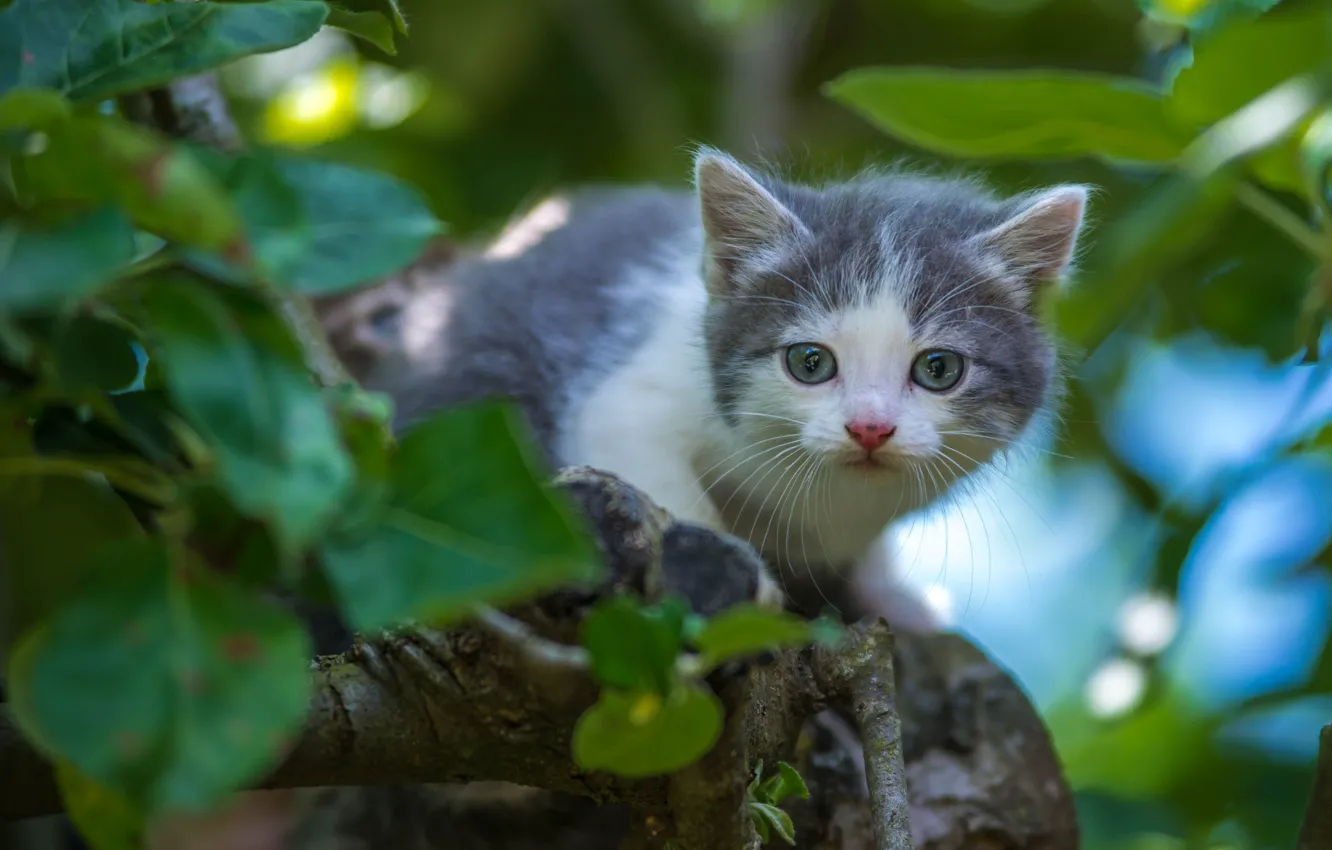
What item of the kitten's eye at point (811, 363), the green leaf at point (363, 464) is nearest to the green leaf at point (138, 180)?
the green leaf at point (363, 464)

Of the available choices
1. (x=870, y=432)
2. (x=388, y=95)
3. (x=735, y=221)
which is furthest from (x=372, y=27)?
(x=388, y=95)

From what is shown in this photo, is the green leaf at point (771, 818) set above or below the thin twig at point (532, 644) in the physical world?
below

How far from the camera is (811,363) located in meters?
2.10

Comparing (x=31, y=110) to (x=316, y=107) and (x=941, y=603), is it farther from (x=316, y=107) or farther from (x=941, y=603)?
(x=316, y=107)

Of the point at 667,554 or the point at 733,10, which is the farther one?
the point at 733,10

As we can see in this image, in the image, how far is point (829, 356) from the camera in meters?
2.08

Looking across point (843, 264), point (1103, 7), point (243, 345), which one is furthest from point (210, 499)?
point (1103, 7)

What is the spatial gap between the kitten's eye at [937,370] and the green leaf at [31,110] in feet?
5.09

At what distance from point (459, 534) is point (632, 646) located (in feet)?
0.49

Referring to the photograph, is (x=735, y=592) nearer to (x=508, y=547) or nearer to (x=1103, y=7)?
(x=508, y=547)

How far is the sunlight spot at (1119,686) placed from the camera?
84.7 inches

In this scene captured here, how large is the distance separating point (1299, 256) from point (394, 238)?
187 centimetres

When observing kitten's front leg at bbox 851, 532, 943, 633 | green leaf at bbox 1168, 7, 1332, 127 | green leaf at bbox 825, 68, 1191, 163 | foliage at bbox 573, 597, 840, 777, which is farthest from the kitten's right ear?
foliage at bbox 573, 597, 840, 777

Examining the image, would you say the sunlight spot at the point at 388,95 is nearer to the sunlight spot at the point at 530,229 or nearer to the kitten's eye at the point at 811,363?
the sunlight spot at the point at 530,229
